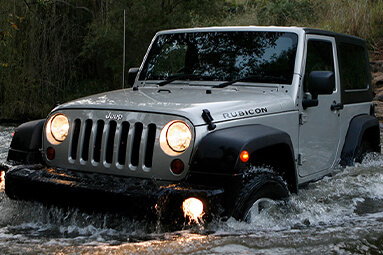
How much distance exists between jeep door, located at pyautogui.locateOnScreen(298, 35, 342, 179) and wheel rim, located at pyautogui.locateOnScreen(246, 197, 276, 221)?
914mm

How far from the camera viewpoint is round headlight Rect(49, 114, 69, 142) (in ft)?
13.1

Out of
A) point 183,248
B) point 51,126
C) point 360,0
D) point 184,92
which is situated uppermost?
point 360,0

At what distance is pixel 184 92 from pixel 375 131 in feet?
9.21

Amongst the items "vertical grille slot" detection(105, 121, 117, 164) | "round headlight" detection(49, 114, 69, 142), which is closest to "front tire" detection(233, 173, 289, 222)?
"vertical grille slot" detection(105, 121, 117, 164)

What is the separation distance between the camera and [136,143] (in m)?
3.66

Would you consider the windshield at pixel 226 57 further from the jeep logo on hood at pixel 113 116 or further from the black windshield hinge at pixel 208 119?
the jeep logo on hood at pixel 113 116

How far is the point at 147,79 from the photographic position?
17.3 feet

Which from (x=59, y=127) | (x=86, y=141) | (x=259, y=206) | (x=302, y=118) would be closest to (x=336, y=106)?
(x=302, y=118)

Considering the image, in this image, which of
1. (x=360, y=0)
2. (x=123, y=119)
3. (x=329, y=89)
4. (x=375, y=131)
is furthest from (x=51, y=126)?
(x=360, y=0)

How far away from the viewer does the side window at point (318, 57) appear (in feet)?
16.1

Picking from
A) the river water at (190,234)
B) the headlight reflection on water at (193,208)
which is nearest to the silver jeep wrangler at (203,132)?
the headlight reflection on water at (193,208)

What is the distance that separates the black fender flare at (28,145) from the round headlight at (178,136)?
1213 mm

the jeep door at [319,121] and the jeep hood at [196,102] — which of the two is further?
A: the jeep door at [319,121]

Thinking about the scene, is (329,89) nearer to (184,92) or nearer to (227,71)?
(227,71)
